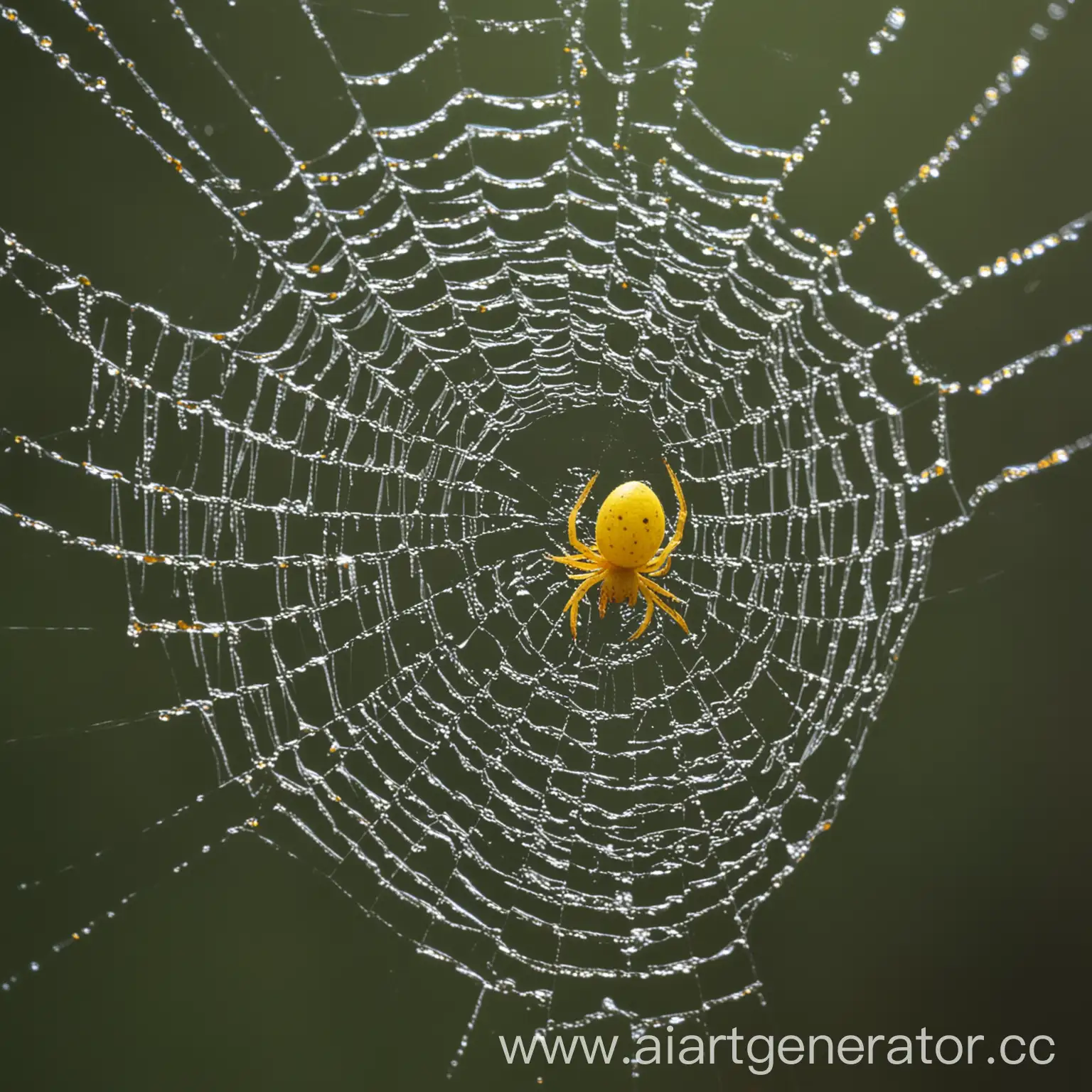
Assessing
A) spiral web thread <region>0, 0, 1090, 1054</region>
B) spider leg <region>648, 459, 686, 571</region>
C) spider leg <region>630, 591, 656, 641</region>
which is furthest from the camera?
spider leg <region>630, 591, 656, 641</region>

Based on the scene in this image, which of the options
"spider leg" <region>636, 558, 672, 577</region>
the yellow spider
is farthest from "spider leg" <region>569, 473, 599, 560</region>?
"spider leg" <region>636, 558, 672, 577</region>

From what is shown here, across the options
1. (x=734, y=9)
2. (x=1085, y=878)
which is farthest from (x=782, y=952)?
(x=734, y=9)

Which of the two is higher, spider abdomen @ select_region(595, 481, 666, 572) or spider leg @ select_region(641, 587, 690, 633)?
spider abdomen @ select_region(595, 481, 666, 572)

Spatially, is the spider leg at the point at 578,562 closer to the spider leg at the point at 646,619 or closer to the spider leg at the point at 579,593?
the spider leg at the point at 579,593

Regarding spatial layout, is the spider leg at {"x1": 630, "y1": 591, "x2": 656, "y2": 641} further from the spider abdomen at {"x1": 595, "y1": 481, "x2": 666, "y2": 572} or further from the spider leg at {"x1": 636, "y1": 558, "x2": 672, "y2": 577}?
the spider abdomen at {"x1": 595, "y1": 481, "x2": 666, "y2": 572}

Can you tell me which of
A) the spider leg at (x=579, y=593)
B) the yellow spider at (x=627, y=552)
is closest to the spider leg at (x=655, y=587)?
the yellow spider at (x=627, y=552)

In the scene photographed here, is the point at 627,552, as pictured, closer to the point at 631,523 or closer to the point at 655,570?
the point at 631,523

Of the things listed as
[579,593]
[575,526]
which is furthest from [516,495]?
[579,593]

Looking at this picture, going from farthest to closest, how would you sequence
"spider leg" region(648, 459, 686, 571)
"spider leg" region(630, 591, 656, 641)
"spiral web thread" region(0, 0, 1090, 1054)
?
"spider leg" region(630, 591, 656, 641)
"spider leg" region(648, 459, 686, 571)
"spiral web thread" region(0, 0, 1090, 1054)
